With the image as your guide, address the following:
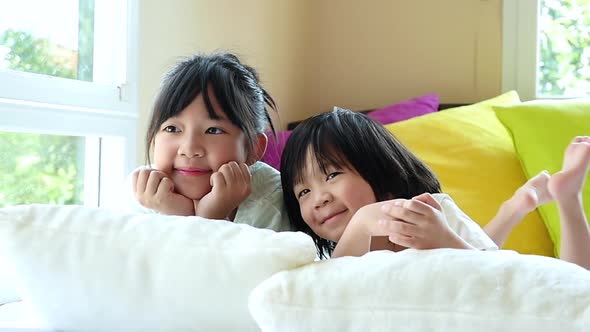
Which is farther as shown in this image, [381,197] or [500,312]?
[381,197]

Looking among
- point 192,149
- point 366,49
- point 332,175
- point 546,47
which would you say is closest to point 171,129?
point 192,149

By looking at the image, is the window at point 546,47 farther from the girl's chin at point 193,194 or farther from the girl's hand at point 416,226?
the girl's hand at point 416,226

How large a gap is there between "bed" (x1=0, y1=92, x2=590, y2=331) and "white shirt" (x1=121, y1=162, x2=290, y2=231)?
36 cm

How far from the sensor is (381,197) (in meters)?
1.07

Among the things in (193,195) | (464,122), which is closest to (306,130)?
(193,195)

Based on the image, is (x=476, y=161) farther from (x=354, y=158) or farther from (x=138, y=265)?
(x=138, y=265)

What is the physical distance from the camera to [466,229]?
920 millimetres

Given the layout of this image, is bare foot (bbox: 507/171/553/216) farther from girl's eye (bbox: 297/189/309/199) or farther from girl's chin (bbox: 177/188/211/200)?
girl's chin (bbox: 177/188/211/200)

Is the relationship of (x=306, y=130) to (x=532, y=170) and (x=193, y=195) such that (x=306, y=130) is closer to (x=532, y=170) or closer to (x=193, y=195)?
(x=193, y=195)

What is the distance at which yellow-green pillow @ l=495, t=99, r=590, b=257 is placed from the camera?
1.61 metres

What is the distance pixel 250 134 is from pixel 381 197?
255mm

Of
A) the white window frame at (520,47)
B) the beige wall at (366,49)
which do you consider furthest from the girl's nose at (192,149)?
the white window frame at (520,47)

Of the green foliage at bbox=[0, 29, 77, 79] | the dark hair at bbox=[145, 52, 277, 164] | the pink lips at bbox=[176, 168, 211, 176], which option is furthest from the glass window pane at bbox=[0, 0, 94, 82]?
the pink lips at bbox=[176, 168, 211, 176]

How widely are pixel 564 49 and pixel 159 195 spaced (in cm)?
176
